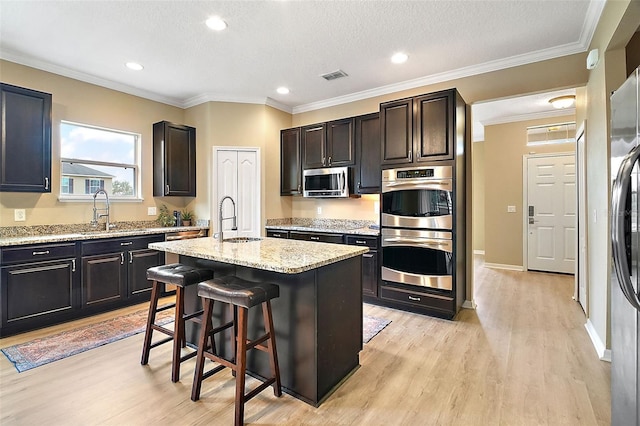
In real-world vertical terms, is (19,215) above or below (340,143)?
below

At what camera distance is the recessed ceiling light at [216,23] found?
9.14 feet

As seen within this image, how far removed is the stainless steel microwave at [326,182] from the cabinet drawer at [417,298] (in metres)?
1.47

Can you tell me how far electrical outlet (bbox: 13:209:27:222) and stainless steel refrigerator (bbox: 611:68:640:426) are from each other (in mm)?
4988

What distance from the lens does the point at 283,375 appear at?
Result: 213 cm

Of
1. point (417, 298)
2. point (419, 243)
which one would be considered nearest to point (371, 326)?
point (417, 298)

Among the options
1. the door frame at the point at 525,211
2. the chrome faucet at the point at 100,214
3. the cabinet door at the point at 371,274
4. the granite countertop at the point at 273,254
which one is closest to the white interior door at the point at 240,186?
the chrome faucet at the point at 100,214

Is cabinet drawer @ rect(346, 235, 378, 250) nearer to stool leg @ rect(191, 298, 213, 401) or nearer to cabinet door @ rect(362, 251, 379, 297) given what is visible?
cabinet door @ rect(362, 251, 379, 297)

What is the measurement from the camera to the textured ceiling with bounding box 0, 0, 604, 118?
2627 millimetres

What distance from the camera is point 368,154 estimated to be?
13.9 ft

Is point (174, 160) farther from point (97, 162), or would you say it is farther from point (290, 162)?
point (290, 162)

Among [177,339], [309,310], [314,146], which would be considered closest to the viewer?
[309,310]

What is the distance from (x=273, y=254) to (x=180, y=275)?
2.45 ft

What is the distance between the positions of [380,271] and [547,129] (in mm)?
4508

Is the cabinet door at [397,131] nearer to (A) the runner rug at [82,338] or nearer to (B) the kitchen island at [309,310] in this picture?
(B) the kitchen island at [309,310]
